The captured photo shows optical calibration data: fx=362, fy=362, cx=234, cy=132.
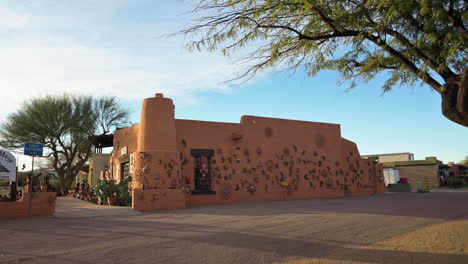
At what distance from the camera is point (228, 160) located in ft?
62.8

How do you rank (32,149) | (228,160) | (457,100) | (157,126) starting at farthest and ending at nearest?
1. (228,160)
2. (157,126)
3. (32,149)
4. (457,100)

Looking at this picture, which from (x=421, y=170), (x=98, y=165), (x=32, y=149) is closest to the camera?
(x=32, y=149)

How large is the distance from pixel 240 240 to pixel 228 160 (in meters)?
11.6

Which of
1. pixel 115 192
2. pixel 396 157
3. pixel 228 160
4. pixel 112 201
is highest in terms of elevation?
pixel 396 157

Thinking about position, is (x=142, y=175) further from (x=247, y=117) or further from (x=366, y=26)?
(x=366, y=26)

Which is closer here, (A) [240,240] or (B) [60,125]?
(A) [240,240]

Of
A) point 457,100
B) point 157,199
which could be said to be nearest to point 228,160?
point 157,199

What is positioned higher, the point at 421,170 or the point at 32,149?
the point at 32,149

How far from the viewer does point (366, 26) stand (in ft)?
22.9

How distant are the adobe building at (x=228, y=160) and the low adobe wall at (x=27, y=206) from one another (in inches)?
128

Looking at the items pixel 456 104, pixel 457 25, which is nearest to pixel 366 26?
pixel 457 25

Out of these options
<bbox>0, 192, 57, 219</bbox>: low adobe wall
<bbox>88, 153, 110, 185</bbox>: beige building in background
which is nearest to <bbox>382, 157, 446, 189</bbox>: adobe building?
<bbox>88, 153, 110, 185</bbox>: beige building in background

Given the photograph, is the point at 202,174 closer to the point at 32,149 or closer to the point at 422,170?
the point at 32,149

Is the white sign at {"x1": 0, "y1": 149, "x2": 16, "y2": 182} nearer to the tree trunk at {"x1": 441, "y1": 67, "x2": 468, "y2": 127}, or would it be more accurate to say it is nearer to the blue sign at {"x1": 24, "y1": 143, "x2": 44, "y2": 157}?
the blue sign at {"x1": 24, "y1": 143, "x2": 44, "y2": 157}
